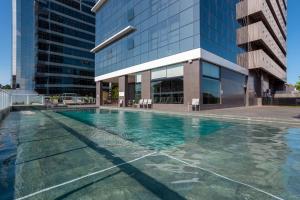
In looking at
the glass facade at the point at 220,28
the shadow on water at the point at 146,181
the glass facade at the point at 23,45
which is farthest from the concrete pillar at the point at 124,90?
the glass facade at the point at 23,45

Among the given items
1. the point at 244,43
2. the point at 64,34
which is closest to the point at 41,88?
the point at 64,34

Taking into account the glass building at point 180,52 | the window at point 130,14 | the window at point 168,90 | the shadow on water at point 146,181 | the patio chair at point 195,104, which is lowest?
the shadow on water at point 146,181

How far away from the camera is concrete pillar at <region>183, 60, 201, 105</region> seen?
64.2 feet

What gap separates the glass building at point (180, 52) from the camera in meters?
20.4

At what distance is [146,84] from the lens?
26.5 meters

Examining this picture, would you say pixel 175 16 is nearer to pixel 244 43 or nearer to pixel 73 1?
pixel 244 43

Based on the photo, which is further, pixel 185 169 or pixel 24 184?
pixel 185 169

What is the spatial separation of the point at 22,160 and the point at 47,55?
70.6 m

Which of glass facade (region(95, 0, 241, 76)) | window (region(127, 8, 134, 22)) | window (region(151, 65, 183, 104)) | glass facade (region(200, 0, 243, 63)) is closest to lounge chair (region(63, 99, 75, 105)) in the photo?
glass facade (region(95, 0, 241, 76))

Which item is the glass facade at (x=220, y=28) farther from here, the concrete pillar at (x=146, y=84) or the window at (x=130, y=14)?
the window at (x=130, y=14)

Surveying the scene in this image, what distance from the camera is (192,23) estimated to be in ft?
67.2

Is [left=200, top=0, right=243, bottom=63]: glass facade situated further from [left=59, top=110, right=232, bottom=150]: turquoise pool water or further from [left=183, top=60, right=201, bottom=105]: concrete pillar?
[left=59, top=110, right=232, bottom=150]: turquoise pool water

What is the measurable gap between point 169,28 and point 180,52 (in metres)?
3.93

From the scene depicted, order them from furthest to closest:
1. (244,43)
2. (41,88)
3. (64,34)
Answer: (64,34), (41,88), (244,43)
